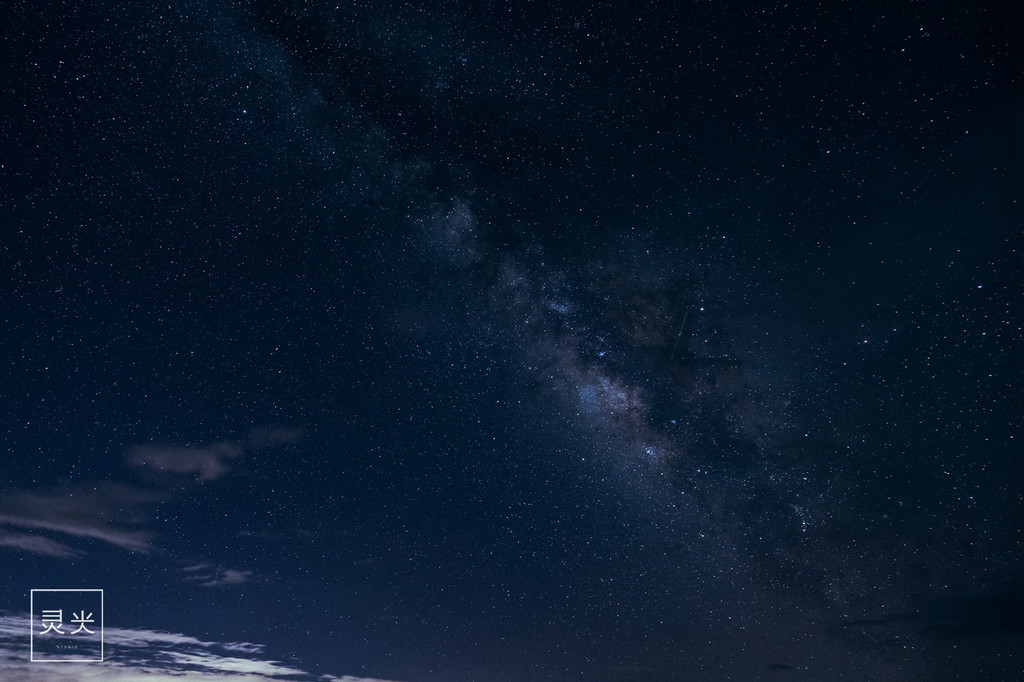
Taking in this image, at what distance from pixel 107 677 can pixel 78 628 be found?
7.69 metres

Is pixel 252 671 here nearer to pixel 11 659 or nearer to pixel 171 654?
pixel 171 654

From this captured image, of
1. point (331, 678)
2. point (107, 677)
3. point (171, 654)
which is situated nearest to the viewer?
point (171, 654)

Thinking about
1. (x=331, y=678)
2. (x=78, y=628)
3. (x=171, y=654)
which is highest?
(x=78, y=628)

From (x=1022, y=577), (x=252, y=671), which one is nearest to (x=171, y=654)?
(x=252, y=671)

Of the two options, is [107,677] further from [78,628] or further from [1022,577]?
[1022,577]

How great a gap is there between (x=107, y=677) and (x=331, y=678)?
310 inches

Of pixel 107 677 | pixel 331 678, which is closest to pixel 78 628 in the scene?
pixel 107 677

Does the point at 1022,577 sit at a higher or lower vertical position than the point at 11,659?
higher

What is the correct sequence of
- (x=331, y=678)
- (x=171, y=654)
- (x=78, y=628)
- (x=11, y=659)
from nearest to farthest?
(x=78, y=628) < (x=11, y=659) < (x=171, y=654) < (x=331, y=678)

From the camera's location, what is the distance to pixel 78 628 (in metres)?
13.1

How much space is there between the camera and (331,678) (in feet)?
66.9

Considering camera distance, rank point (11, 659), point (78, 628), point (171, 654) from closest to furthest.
A: point (78, 628) → point (11, 659) → point (171, 654)

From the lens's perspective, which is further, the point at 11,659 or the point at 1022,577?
the point at 11,659

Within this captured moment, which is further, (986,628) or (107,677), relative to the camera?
(107,677)
